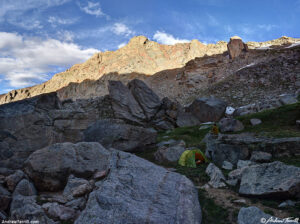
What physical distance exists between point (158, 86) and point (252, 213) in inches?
2360

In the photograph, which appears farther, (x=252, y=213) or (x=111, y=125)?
(x=111, y=125)

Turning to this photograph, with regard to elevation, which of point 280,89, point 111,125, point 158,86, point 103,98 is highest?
point 158,86

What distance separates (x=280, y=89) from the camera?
30.2 m

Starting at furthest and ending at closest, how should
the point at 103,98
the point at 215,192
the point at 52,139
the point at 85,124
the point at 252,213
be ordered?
the point at 103,98 → the point at 85,124 → the point at 52,139 → the point at 215,192 → the point at 252,213

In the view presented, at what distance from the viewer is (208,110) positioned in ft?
76.4

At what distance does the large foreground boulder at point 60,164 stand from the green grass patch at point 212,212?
447 cm

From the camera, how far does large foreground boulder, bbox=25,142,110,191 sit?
24.1 feet

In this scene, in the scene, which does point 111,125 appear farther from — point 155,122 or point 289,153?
point 155,122

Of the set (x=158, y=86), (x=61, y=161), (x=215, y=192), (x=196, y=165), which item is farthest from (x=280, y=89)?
(x=158, y=86)

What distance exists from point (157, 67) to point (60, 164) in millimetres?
69978

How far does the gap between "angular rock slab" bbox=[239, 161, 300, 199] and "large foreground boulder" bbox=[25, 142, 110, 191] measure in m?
5.31

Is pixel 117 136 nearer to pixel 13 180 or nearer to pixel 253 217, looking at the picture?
pixel 13 180

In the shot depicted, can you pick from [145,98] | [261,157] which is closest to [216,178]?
[261,157]

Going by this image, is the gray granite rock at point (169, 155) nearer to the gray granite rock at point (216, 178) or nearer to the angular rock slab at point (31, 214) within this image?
the gray granite rock at point (216, 178)
